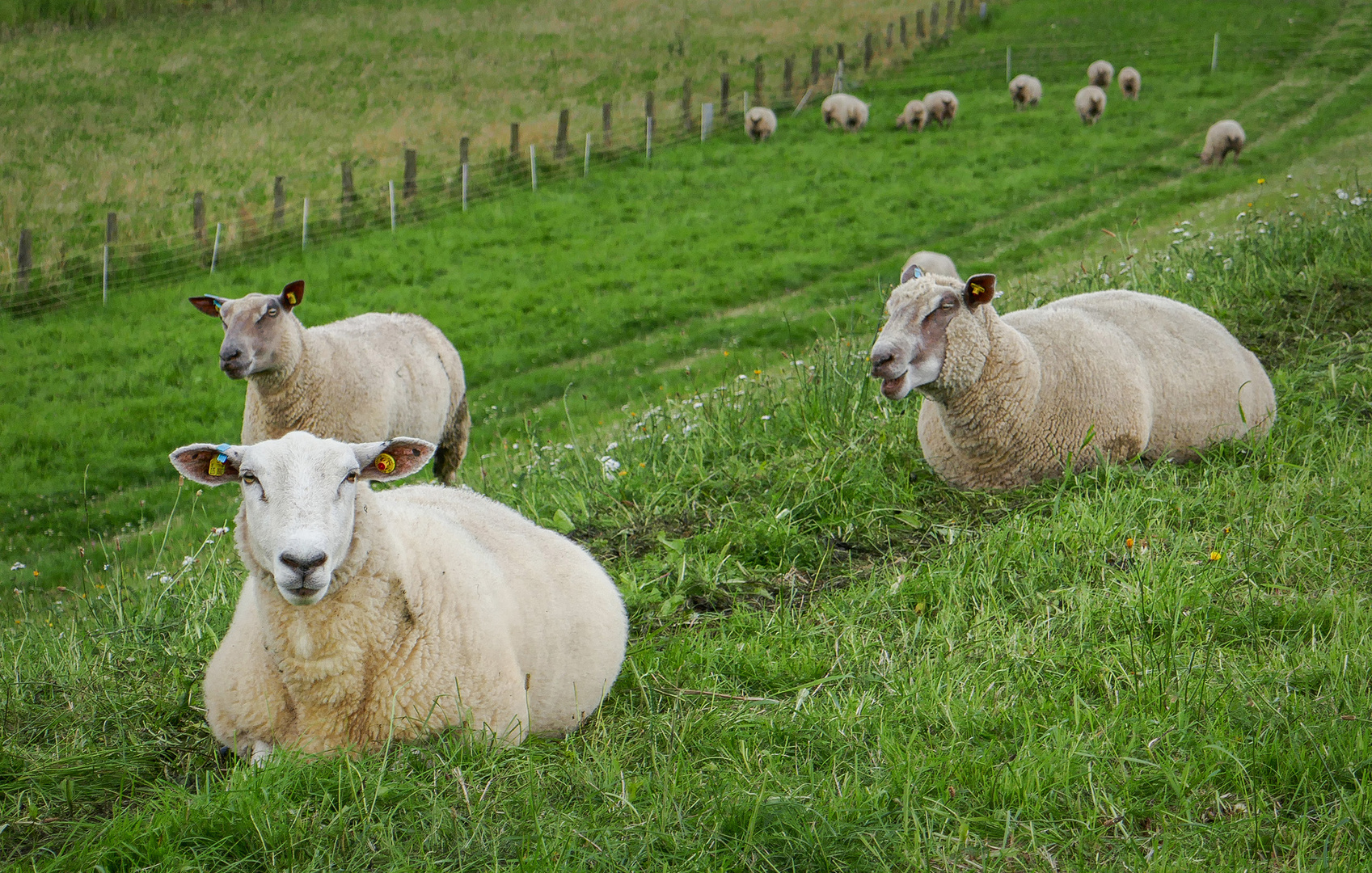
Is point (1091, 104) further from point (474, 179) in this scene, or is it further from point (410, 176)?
point (410, 176)

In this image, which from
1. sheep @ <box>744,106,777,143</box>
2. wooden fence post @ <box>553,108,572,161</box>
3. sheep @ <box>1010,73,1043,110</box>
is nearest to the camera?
wooden fence post @ <box>553,108,572,161</box>

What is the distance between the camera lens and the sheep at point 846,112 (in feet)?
91.8

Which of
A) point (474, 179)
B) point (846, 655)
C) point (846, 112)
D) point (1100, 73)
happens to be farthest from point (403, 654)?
point (1100, 73)

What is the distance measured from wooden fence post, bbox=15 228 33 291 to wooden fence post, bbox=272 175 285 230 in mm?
4700

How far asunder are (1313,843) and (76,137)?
1606 centimetres

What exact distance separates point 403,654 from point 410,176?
1839 cm

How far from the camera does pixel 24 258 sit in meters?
13.8

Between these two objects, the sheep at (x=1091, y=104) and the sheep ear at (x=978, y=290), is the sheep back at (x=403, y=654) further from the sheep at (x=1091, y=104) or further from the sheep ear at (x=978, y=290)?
the sheep at (x=1091, y=104)

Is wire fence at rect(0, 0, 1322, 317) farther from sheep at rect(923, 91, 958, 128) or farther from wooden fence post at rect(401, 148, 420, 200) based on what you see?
sheep at rect(923, 91, 958, 128)

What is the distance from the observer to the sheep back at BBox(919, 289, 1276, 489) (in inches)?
235

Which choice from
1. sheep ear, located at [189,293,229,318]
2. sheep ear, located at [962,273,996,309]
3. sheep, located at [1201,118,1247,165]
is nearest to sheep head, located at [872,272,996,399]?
sheep ear, located at [962,273,996,309]

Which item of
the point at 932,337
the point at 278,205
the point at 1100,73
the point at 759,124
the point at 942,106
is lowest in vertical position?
the point at 278,205

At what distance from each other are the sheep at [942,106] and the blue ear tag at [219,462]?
88.2 feet

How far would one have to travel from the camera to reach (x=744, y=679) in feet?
14.2
